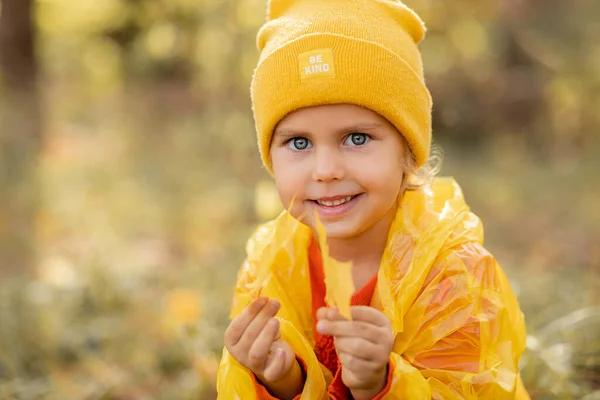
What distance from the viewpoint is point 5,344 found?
3.32 meters

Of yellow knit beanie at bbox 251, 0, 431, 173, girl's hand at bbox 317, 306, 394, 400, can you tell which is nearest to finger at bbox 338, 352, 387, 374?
girl's hand at bbox 317, 306, 394, 400

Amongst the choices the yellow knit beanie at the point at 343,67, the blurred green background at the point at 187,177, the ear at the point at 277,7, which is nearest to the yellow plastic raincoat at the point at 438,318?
the yellow knit beanie at the point at 343,67

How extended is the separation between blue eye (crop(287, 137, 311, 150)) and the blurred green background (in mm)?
1332

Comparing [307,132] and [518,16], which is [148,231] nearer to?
[307,132]

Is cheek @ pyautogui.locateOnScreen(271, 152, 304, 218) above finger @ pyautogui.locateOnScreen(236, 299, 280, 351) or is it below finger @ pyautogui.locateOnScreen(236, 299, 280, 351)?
above

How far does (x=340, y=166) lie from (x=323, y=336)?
608 mm

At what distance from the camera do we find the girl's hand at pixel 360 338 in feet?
5.24

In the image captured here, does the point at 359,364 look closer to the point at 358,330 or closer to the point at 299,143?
the point at 358,330

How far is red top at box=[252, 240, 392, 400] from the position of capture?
1.81 metres

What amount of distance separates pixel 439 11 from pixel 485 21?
0.89 metres

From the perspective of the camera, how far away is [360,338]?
1.60 metres

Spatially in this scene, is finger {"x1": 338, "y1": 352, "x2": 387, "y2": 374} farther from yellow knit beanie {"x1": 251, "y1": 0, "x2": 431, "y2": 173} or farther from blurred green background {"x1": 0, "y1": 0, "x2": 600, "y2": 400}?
blurred green background {"x1": 0, "y1": 0, "x2": 600, "y2": 400}

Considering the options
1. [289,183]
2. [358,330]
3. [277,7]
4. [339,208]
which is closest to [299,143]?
[289,183]

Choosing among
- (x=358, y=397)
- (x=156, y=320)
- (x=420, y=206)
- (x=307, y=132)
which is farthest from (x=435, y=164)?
(x=156, y=320)
